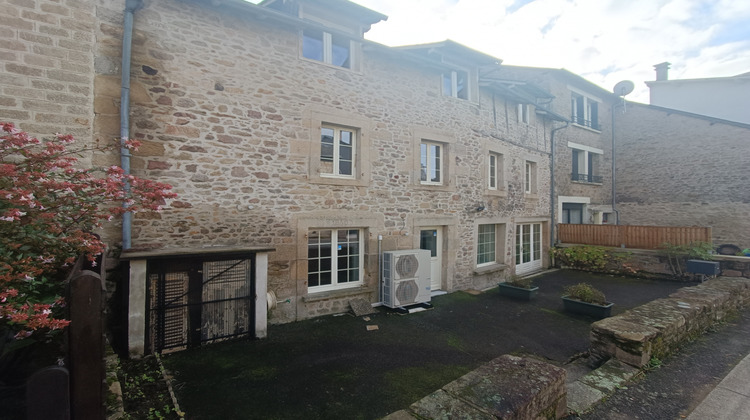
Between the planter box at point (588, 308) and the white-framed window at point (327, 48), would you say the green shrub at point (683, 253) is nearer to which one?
the planter box at point (588, 308)

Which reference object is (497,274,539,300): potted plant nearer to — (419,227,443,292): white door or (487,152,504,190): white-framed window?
(419,227,443,292): white door

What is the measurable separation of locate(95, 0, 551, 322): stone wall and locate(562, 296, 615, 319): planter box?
2803mm

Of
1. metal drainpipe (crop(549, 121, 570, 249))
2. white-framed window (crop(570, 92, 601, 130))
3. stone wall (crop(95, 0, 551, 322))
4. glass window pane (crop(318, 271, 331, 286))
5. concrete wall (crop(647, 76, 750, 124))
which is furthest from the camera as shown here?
concrete wall (crop(647, 76, 750, 124))

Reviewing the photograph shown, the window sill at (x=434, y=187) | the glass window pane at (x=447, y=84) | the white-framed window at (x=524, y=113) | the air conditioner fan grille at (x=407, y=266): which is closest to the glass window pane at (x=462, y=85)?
the glass window pane at (x=447, y=84)

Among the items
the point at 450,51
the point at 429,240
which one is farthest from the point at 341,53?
the point at 429,240

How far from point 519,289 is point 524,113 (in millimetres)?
6599

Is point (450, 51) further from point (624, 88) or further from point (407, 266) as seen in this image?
point (624, 88)

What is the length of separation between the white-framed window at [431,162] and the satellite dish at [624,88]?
1395 cm

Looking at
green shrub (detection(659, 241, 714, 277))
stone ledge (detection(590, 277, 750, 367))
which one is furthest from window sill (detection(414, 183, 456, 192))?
green shrub (detection(659, 241, 714, 277))

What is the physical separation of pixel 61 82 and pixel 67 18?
0.91 meters

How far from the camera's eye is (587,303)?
6.96 m

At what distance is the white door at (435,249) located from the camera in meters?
8.86

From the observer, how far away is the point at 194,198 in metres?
5.48

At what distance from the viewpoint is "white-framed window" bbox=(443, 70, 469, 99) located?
9211 mm
